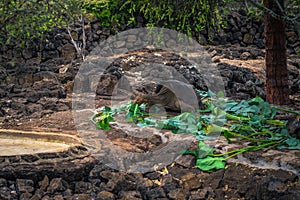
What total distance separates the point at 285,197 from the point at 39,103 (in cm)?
365

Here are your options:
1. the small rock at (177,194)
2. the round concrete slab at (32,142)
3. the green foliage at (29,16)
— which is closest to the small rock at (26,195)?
the round concrete slab at (32,142)

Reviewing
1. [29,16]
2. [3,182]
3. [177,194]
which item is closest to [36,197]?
[3,182]

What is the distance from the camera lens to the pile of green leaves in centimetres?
311

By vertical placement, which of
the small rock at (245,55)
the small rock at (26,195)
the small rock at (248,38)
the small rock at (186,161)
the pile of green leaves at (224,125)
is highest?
the small rock at (248,38)

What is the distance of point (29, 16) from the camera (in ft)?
19.4

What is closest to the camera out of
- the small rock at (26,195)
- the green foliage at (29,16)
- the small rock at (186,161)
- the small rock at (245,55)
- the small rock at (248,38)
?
the small rock at (26,195)

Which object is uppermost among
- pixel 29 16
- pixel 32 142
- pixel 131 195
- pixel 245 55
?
pixel 29 16

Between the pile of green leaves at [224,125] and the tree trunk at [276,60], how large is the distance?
0.57 meters

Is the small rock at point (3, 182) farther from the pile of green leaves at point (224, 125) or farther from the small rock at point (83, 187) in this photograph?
the pile of green leaves at point (224, 125)

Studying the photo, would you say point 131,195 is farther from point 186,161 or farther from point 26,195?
point 26,195

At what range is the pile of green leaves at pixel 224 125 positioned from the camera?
3.11m

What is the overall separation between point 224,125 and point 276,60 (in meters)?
1.24

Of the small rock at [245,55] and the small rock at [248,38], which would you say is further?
the small rock at [248,38]

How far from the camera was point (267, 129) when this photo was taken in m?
3.46
